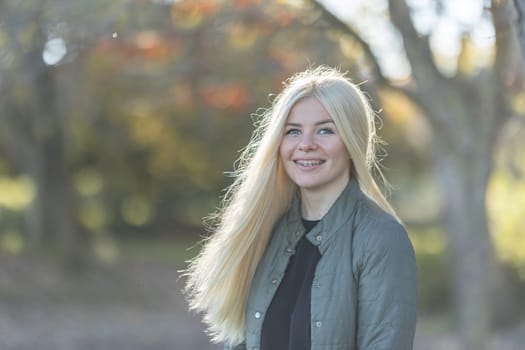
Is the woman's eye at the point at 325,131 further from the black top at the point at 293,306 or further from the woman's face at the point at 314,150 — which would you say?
the black top at the point at 293,306

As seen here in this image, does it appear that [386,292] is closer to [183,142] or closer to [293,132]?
[293,132]

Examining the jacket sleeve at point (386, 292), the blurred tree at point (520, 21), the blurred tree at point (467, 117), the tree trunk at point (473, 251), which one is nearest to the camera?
the jacket sleeve at point (386, 292)

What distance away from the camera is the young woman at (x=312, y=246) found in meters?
2.75

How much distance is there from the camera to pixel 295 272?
3043mm

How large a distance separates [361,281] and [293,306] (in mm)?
300

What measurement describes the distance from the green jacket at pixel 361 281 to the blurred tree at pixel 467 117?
4223 mm

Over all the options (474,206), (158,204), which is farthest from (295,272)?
(158,204)

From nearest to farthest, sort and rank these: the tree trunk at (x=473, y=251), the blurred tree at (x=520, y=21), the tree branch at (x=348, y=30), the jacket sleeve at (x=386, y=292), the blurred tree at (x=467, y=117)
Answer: the jacket sleeve at (x=386, y=292), the blurred tree at (x=520, y=21), the tree branch at (x=348, y=30), the blurred tree at (x=467, y=117), the tree trunk at (x=473, y=251)

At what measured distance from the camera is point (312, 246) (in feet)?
9.96

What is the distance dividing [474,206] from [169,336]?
5218mm

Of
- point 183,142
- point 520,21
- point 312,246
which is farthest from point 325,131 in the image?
point 183,142

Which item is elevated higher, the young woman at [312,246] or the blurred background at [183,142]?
the blurred background at [183,142]

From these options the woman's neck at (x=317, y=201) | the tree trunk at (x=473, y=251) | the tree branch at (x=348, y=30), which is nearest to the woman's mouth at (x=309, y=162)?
the woman's neck at (x=317, y=201)

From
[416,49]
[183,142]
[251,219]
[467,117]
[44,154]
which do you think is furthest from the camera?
[183,142]
